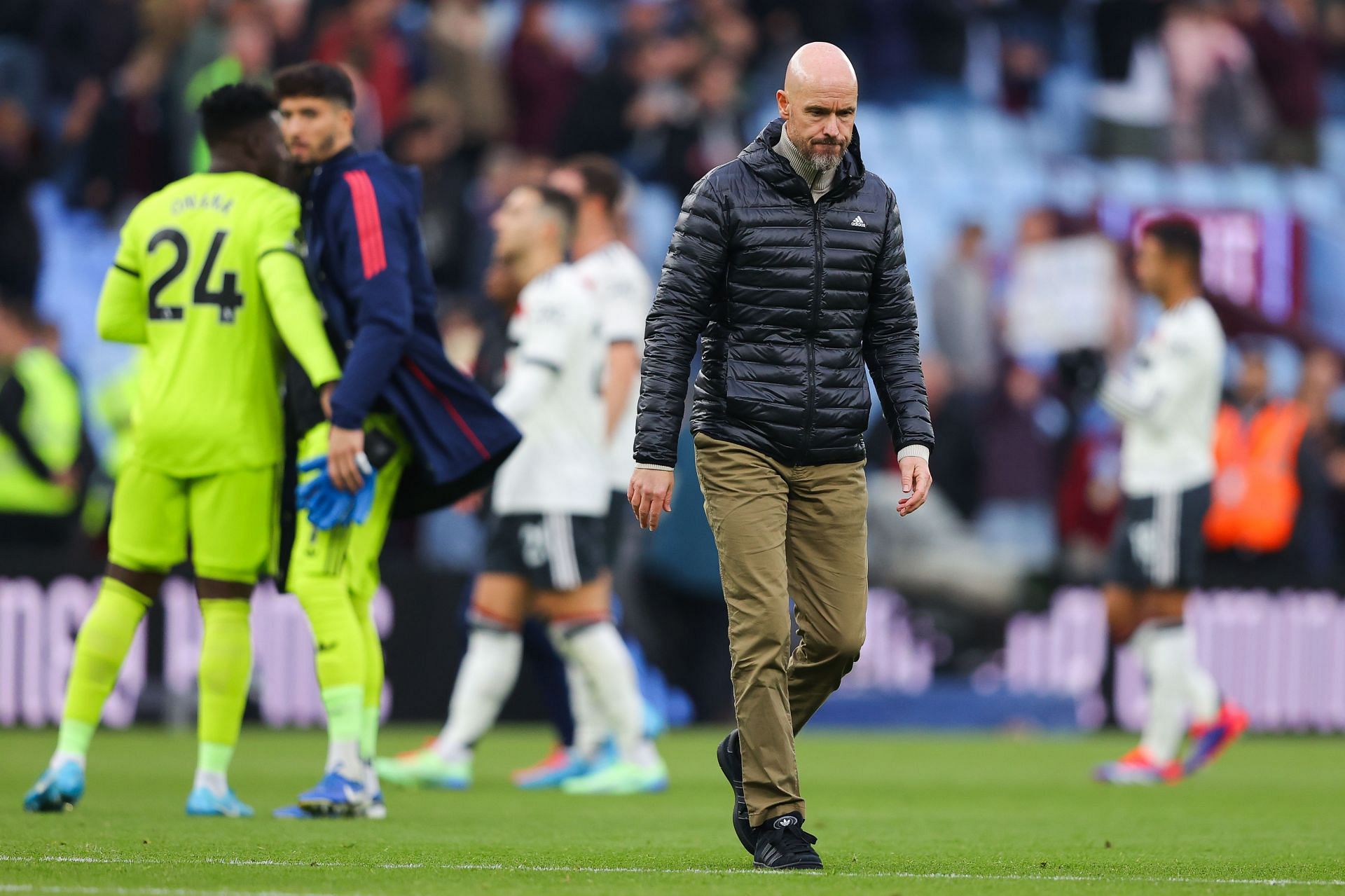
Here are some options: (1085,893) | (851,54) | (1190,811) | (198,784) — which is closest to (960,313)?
(851,54)

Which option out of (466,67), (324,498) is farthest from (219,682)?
(466,67)

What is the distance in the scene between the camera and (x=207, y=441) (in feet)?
22.9

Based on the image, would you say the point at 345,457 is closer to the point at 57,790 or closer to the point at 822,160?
the point at 57,790

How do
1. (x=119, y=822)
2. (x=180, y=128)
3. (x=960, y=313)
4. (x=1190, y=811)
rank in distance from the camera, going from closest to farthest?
(x=119, y=822) → (x=1190, y=811) → (x=180, y=128) → (x=960, y=313)

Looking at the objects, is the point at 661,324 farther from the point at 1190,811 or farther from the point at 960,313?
the point at 960,313

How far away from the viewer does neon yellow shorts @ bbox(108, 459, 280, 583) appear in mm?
6992

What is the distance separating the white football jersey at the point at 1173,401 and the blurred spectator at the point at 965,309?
648 centimetres

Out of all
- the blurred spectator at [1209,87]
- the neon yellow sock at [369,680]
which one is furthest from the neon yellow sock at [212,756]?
the blurred spectator at [1209,87]

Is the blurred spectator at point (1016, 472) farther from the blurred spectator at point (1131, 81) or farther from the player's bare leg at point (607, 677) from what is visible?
the player's bare leg at point (607, 677)

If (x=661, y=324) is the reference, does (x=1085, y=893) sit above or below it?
below

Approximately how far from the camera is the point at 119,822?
675 centimetres

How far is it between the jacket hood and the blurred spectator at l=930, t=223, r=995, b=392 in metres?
10.8

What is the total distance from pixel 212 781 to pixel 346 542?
93 cm

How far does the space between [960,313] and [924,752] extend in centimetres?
565
